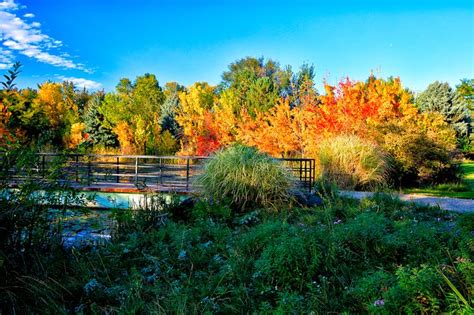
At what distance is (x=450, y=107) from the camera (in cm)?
3070

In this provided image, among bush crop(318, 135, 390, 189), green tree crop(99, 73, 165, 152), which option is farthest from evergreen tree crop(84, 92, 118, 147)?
bush crop(318, 135, 390, 189)

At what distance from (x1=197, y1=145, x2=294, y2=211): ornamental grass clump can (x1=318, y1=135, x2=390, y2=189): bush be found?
312 centimetres

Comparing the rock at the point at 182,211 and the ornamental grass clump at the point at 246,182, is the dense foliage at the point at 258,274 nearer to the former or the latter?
the rock at the point at 182,211

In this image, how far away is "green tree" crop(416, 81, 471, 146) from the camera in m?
30.0

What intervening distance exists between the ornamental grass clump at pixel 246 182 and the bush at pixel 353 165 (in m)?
3.12

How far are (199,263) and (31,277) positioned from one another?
1457 millimetres

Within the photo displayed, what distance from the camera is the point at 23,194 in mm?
3234

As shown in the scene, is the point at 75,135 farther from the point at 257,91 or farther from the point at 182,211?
the point at 182,211

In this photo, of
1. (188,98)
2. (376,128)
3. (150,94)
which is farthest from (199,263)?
(150,94)

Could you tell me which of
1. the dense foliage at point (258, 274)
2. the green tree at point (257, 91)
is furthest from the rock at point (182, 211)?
the green tree at point (257, 91)

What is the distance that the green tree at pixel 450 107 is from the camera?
30.0 metres

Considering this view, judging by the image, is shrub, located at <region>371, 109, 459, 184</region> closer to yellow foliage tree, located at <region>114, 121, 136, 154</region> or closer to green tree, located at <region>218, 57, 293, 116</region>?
green tree, located at <region>218, 57, 293, 116</region>

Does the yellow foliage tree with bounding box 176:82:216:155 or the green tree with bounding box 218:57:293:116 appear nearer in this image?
the green tree with bounding box 218:57:293:116

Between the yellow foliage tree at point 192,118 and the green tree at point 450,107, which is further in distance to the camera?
the green tree at point 450,107
